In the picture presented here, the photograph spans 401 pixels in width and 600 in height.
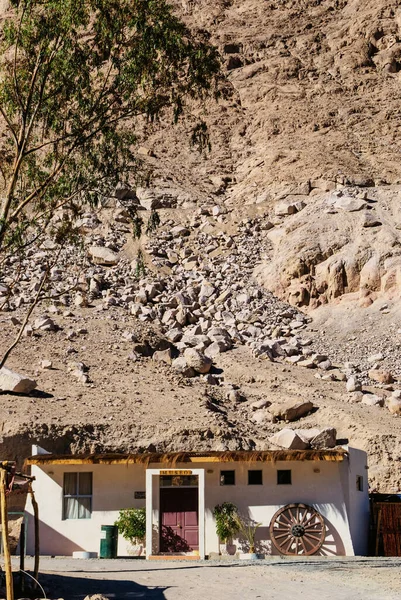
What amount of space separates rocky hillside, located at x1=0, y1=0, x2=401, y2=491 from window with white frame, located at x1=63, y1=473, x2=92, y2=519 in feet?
19.2

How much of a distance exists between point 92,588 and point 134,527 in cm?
855

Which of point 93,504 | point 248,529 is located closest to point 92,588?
point 248,529

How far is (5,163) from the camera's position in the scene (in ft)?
88.8

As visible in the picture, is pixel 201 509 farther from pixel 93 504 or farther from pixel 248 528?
pixel 93 504

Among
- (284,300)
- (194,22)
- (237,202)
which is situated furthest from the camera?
(194,22)

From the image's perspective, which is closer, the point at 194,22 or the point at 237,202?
the point at 237,202

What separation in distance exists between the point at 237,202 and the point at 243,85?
20.4 metres

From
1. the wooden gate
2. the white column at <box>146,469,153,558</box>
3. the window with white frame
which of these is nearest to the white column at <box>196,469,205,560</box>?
the white column at <box>146,469,153,558</box>

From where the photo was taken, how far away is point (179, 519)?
88.0ft

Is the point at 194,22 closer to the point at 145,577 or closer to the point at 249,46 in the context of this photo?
the point at 249,46

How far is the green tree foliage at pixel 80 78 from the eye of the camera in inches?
914

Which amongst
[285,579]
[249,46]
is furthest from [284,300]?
[249,46]

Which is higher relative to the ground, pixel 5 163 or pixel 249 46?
pixel 249 46

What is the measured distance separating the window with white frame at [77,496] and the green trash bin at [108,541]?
40.7 inches
